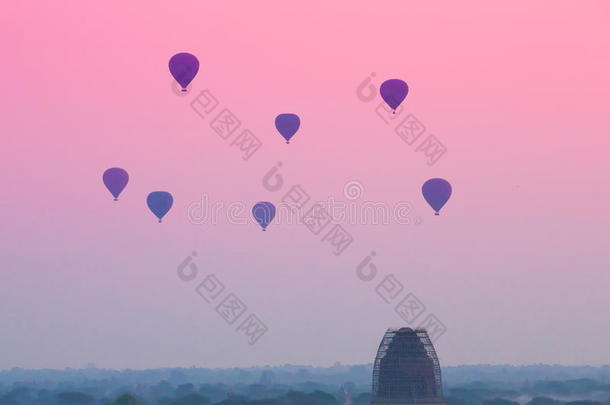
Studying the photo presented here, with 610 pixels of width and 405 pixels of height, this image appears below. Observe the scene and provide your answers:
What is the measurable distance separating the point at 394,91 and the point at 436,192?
Result: 30.0 ft

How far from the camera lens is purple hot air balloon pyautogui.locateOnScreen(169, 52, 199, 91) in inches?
3706

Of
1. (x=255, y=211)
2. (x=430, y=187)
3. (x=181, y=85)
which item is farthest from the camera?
(x=255, y=211)

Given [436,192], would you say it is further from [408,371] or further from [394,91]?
[408,371]

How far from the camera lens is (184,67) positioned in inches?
3723

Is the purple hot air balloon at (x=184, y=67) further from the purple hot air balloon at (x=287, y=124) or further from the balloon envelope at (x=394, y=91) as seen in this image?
the balloon envelope at (x=394, y=91)

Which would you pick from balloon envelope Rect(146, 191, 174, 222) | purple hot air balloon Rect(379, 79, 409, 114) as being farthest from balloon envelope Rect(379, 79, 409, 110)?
balloon envelope Rect(146, 191, 174, 222)

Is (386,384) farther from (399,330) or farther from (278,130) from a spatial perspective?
(278,130)

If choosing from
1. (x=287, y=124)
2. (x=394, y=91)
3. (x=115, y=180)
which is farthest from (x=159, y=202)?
(x=394, y=91)

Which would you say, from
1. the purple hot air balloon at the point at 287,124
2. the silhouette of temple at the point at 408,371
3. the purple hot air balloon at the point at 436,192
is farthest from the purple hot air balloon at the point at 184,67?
the silhouette of temple at the point at 408,371

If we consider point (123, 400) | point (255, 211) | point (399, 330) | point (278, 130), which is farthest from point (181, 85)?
point (123, 400)

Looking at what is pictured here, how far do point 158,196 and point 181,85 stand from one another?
1393 centimetres

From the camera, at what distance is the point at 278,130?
9925 cm

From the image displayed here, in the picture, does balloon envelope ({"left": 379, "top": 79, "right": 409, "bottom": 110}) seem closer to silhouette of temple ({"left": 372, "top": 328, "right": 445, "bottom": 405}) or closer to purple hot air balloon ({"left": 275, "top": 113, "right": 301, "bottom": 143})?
purple hot air balloon ({"left": 275, "top": 113, "right": 301, "bottom": 143})

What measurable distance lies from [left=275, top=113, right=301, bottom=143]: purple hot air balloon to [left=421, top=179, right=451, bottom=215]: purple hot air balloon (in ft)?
35.4
